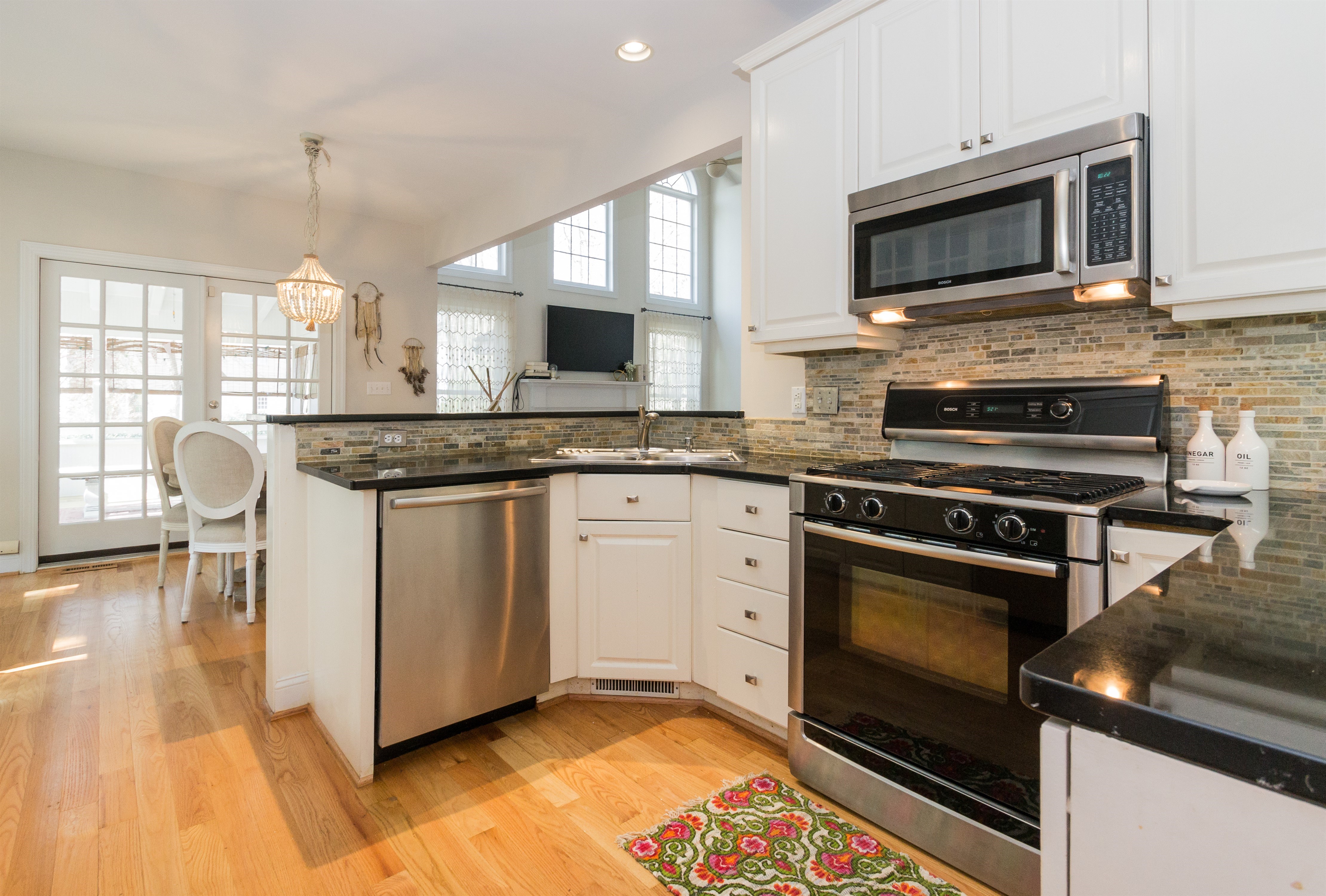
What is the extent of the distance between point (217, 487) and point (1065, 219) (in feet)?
12.3

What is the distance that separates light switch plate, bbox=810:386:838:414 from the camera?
2430 millimetres

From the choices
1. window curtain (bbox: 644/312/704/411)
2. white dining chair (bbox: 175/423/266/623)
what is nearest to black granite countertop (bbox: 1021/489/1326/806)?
white dining chair (bbox: 175/423/266/623)

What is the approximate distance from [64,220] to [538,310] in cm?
A: 373

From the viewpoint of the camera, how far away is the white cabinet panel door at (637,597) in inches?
92.5

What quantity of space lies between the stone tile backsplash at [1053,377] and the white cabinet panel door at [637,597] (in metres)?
0.63

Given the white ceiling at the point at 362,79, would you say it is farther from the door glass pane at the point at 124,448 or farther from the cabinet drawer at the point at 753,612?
the cabinet drawer at the point at 753,612

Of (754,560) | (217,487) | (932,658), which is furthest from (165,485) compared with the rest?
(932,658)

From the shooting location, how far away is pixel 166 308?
4633 mm

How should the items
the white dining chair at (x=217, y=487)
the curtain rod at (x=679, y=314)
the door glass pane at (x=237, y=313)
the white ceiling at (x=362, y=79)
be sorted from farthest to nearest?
the curtain rod at (x=679, y=314) → the door glass pane at (x=237, y=313) → the white dining chair at (x=217, y=487) → the white ceiling at (x=362, y=79)

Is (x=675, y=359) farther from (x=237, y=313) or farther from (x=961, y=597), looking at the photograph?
(x=961, y=597)

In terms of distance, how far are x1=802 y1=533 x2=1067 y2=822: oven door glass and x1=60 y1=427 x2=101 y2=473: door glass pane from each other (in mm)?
4924

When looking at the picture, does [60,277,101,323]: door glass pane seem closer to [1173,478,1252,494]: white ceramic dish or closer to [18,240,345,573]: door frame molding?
[18,240,345,573]: door frame molding

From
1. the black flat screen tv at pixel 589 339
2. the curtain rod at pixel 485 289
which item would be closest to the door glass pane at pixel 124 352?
the curtain rod at pixel 485 289

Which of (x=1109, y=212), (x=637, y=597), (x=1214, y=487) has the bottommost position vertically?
(x=637, y=597)
